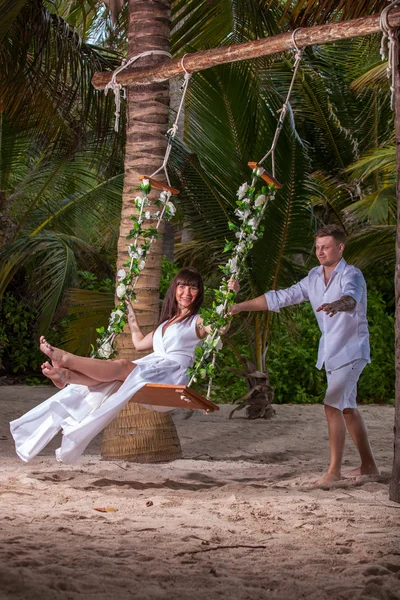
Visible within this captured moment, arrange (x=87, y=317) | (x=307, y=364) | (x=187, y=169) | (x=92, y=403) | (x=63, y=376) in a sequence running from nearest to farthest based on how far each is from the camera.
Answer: (x=63, y=376) → (x=92, y=403) → (x=87, y=317) → (x=187, y=169) → (x=307, y=364)

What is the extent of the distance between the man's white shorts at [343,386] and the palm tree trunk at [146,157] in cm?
157

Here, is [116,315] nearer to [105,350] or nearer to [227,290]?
[105,350]

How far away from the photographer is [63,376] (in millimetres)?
5047

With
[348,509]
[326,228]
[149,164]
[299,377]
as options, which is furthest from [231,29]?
[348,509]

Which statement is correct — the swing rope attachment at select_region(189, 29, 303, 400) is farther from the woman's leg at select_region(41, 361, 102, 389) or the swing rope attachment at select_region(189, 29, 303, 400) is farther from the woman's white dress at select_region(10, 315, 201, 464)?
the woman's leg at select_region(41, 361, 102, 389)

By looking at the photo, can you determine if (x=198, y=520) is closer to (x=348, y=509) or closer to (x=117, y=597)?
(x=348, y=509)

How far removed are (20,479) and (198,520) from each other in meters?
1.58

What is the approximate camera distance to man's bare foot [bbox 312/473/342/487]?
547cm

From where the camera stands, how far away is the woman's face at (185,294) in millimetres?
5699

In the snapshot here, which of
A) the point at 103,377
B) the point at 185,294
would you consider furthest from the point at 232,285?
the point at 103,377

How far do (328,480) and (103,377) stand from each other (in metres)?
1.63

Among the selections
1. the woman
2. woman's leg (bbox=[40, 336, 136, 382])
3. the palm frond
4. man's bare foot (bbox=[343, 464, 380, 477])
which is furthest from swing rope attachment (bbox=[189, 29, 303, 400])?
the palm frond

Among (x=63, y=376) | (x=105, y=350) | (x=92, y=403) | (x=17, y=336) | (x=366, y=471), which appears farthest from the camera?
(x=17, y=336)

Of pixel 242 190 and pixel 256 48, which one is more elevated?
pixel 256 48
